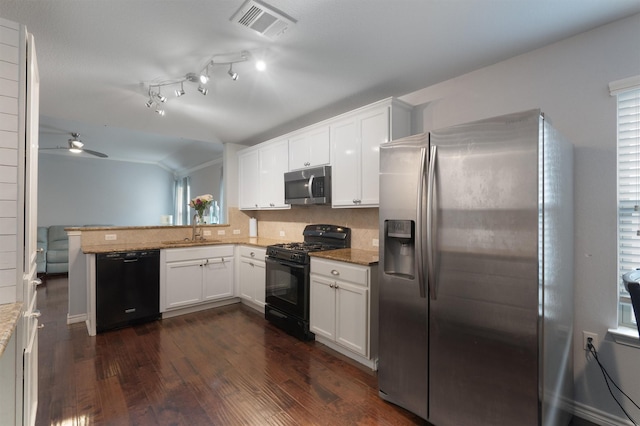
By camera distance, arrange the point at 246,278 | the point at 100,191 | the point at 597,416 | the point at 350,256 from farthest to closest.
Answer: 1. the point at 100,191
2. the point at 246,278
3. the point at 350,256
4. the point at 597,416

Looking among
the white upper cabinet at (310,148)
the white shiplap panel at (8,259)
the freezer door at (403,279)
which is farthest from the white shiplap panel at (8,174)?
the white upper cabinet at (310,148)

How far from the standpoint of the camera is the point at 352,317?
254 centimetres

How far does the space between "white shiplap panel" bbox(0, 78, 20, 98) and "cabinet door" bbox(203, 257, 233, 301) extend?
2890 millimetres

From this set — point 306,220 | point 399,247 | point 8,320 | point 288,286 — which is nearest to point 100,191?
point 306,220

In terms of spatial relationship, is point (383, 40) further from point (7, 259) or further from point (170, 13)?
point (7, 259)

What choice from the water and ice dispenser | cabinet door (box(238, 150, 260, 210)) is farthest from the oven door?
cabinet door (box(238, 150, 260, 210))

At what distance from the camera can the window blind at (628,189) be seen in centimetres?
180

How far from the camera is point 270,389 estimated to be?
220cm

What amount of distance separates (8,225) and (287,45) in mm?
1860

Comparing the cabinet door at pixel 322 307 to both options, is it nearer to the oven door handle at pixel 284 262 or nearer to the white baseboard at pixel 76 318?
the oven door handle at pixel 284 262

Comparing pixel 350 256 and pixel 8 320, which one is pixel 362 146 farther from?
pixel 8 320

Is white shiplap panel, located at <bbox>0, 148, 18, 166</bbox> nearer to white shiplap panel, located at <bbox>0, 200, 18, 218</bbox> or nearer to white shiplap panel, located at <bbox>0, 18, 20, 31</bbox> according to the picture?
white shiplap panel, located at <bbox>0, 200, 18, 218</bbox>

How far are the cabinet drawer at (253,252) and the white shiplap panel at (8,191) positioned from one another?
8.20ft

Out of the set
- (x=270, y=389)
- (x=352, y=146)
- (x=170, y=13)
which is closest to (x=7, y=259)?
(x=170, y=13)
